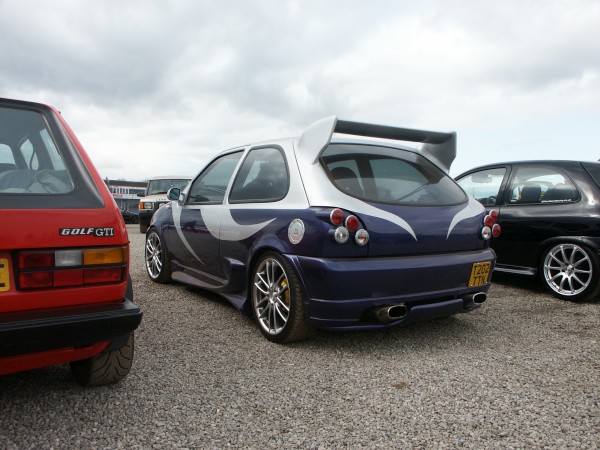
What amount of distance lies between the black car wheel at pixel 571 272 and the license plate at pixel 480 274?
1681 millimetres

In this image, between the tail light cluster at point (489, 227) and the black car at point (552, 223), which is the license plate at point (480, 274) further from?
the black car at point (552, 223)

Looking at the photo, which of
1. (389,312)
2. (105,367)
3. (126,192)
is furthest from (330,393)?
(126,192)

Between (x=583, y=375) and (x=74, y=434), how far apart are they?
2687 millimetres

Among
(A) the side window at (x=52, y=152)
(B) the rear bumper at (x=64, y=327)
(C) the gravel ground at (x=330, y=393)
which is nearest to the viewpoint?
(B) the rear bumper at (x=64, y=327)

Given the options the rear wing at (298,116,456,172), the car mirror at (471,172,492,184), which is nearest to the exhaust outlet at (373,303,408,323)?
the rear wing at (298,116,456,172)

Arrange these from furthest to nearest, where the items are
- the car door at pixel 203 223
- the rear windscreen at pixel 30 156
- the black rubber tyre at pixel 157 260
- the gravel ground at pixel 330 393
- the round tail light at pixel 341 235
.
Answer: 1. the black rubber tyre at pixel 157 260
2. the car door at pixel 203 223
3. the round tail light at pixel 341 235
4. the rear windscreen at pixel 30 156
5. the gravel ground at pixel 330 393

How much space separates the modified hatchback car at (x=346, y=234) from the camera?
2.90 metres

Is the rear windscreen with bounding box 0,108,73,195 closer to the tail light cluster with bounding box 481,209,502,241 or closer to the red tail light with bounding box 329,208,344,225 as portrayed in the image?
the red tail light with bounding box 329,208,344,225

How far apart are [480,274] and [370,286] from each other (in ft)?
3.24

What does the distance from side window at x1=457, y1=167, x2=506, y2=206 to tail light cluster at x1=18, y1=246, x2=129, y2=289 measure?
4.43 m

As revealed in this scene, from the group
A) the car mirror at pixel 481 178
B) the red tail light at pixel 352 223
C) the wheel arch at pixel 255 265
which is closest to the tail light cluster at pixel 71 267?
the wheel arch at pixel 255 265

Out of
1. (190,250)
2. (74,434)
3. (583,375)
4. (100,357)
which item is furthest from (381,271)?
(190,250)

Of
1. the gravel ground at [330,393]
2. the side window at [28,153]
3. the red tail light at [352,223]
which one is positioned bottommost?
the gravel ground at [330,393]

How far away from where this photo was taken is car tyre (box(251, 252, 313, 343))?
10.0 ft
